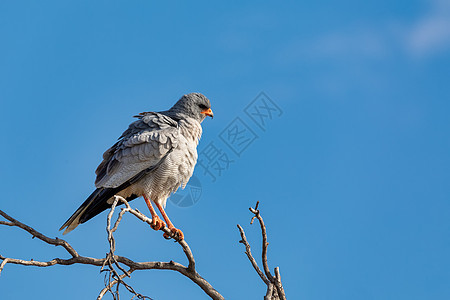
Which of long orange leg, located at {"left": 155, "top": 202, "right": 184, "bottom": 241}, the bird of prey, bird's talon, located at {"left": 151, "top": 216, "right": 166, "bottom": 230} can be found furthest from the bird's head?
bird's talon, located at {"left": 151, "top": 216, "right": 166, "bottom": 230}

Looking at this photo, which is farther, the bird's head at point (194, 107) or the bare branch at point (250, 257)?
the bird's head at point (194, 107)

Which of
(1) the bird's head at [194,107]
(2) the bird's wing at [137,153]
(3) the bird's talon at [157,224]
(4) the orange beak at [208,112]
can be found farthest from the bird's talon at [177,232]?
(4) the orange beak at [208,112]

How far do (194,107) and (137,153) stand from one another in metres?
1.34

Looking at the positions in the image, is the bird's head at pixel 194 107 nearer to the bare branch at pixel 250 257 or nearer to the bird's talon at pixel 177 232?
the bird's talon at pixel 177 232

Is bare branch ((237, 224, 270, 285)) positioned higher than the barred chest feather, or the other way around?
the barred chest feather

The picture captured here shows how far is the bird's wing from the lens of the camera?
6371mm

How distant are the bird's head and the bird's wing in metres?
0.64

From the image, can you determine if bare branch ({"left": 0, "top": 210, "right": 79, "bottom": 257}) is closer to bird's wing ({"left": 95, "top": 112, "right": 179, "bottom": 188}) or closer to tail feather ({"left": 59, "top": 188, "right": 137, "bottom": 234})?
tail feather ({"left": 59, "top": 188, "right": 137, "bottom": 234})

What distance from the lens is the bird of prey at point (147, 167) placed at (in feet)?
20.7

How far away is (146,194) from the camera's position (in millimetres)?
6492

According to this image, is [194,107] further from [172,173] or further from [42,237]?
[42,237]

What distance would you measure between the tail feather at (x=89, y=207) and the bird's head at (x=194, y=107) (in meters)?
1.62

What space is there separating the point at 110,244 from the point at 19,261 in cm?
144

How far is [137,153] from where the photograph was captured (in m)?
6.41
